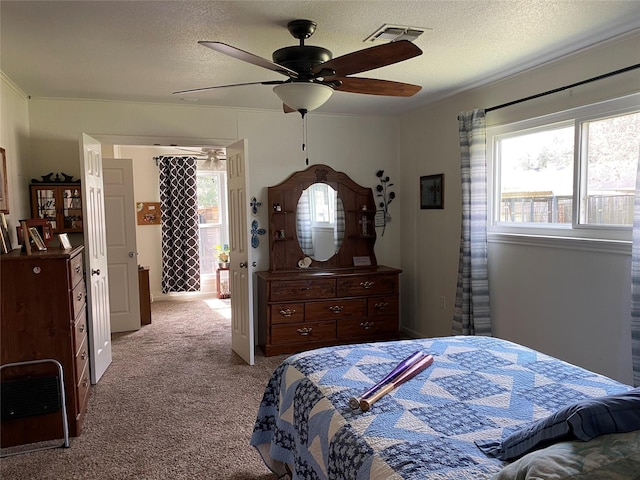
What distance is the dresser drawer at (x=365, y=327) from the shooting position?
454 centimetres

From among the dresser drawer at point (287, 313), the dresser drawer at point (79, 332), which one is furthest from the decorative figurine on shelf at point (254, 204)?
the dresser drawer at point (79, 332)

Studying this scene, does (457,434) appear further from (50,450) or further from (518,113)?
(518,113)

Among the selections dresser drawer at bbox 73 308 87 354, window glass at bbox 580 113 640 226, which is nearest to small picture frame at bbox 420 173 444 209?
window glass at bbox 580 113 640 226

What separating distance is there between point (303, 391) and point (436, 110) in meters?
3.38

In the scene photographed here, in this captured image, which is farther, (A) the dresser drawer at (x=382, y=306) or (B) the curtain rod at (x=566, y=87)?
(A) the dresser drawer at (x=382, y=306)

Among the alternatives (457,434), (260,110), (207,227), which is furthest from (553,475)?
(207,227)

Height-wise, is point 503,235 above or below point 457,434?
above

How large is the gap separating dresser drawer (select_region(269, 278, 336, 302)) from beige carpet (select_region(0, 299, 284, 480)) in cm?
59

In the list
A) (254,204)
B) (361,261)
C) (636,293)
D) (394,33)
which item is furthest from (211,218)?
(636,293)

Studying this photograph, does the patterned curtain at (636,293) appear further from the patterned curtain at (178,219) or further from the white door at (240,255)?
the patterned curtain at (178,219)

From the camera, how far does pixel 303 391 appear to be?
1.94 m

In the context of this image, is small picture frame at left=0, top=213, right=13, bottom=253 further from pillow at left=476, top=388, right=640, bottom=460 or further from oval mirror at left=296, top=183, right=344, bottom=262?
pillow at left=476, top=388, right=640, bottom=460

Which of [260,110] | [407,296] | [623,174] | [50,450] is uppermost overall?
[260,110]

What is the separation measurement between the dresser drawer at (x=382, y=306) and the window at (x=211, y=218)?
352 cm
